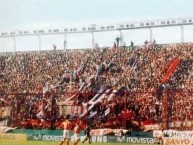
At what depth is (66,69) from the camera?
38.9 metres

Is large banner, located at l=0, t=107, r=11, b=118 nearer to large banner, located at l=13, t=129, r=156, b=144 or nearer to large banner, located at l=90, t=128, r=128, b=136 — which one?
large banner, located at l=13, t=129, r=156, b=144

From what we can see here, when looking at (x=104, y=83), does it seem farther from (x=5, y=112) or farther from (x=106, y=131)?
(x=106, y=131)

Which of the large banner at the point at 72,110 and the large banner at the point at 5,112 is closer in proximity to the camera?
the large banner at the point at 72,110

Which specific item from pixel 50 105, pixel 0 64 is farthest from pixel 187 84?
pixel 0 64

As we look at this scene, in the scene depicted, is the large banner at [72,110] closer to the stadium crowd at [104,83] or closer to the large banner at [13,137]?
the stadium crowd at [104,83]

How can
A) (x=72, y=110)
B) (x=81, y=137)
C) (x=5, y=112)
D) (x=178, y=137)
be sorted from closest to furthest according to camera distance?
1. (x=178, y=137)
2. (x=81, y=137)
3. (x=72, y=110)
4. (x=5, y=112)

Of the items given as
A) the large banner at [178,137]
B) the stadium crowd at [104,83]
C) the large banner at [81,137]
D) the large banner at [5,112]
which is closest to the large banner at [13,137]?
the large banner at [81,137]

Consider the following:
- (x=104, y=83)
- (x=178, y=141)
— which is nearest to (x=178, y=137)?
(x=178, y=141)

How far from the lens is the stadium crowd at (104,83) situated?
94.0ft

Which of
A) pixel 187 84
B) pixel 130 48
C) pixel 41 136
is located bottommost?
pixel 41 136

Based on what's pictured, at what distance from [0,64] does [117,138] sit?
64.5 feet

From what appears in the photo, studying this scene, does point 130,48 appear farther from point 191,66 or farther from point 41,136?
point 41,136

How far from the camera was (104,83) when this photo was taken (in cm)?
3528

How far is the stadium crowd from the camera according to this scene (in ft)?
94.0
